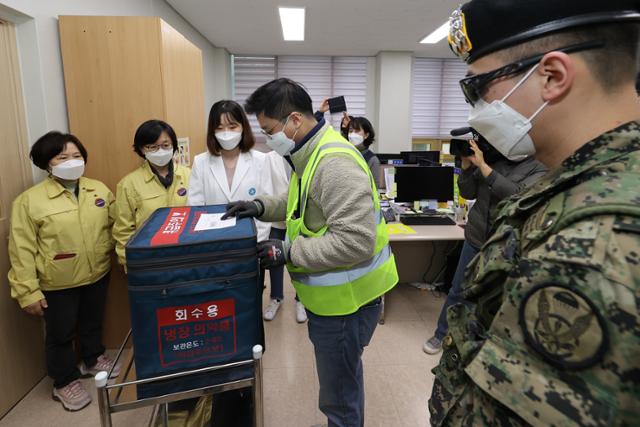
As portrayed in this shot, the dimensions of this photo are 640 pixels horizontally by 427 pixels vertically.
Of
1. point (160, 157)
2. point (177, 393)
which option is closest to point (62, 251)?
point (160, 157)

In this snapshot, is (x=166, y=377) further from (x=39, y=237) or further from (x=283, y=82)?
(x=39, y=237)

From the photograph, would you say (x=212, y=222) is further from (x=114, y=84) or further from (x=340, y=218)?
(x=114, y=84)

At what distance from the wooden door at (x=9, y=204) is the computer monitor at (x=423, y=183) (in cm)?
258

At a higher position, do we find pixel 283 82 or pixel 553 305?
pixel 283 82

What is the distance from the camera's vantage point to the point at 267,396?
6.77 feet

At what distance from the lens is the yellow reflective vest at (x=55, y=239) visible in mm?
1844

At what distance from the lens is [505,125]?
0.69m

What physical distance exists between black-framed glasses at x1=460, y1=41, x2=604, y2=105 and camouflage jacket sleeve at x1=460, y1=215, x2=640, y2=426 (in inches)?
10.6

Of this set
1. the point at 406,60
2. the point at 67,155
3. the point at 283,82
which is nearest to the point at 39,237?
the point at 67,155

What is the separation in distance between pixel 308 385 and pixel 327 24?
14.2 feet

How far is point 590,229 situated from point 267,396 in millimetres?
1967

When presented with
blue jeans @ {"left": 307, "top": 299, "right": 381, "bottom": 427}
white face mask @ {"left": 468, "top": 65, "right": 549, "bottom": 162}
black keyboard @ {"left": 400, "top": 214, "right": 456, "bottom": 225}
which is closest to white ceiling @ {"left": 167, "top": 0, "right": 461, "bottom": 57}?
black keyboard @ {"left": 400, "top": 214, "right": 456, "bottom": 225}

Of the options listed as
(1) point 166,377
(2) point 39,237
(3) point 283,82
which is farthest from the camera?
(2) point 39,237

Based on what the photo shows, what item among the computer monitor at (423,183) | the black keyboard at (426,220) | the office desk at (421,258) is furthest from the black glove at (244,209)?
the office desk at (421,258)
